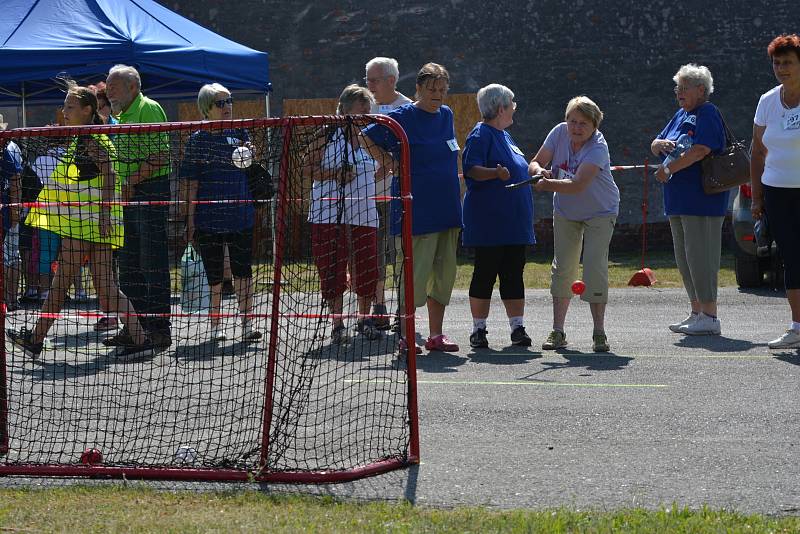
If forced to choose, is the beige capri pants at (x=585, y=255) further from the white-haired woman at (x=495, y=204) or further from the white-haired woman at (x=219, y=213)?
the white-haired woman at (x=219, y=213)

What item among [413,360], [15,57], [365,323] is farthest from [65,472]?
[15,57]

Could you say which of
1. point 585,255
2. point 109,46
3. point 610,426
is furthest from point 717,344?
point 109,46

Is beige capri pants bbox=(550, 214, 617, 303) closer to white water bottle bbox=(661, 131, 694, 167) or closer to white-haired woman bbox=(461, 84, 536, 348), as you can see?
white-haired woman bbox=(461, 84, 536, 348)

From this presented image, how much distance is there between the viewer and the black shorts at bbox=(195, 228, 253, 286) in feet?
31.5

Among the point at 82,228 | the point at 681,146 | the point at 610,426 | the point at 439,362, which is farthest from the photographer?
the point at 681,146

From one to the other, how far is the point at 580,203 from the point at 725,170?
45.7 inches

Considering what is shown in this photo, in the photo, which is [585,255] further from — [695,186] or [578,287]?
[695,186]

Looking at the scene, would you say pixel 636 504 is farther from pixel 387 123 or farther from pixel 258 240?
pixel 258 240

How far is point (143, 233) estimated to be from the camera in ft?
30.6

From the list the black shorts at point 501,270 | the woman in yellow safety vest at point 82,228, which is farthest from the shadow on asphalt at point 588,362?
the woman in yellow safety vest at point 82,228

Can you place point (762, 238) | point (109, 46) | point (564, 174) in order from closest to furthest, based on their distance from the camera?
1. point (564, 174)
2. point (109, 46)
3. point (762, 238)

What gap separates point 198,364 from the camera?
8.77 metres

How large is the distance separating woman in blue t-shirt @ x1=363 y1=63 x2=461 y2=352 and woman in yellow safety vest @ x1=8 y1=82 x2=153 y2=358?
1979 millimetres

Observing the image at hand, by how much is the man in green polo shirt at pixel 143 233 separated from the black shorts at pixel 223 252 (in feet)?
1.03
